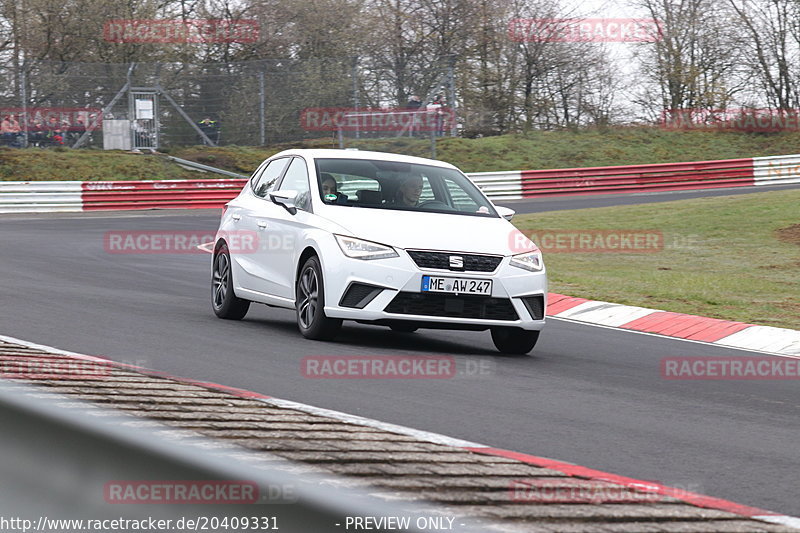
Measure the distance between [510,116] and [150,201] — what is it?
1589cm

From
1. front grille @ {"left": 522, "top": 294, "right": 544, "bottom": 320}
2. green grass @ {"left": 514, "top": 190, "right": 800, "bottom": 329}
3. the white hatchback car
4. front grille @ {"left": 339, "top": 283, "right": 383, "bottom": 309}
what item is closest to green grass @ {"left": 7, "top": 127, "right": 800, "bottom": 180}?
green grass @ {"left": 514, "top": 190, "right": 800, "bottom": 329}

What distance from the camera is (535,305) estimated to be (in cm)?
956

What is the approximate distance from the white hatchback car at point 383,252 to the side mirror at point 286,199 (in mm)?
12

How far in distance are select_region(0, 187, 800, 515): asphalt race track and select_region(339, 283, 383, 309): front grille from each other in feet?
1.21

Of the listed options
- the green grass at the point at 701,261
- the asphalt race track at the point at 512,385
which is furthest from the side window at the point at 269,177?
the green grass at the point at 701,261

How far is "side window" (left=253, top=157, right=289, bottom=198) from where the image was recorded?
440 inches

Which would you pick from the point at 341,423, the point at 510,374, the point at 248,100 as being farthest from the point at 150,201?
the point at 341,423

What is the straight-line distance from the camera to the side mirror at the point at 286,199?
Result: 33.0 feet

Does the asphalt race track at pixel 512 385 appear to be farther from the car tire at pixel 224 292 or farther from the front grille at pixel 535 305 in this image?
the front grille at pixel 535 305

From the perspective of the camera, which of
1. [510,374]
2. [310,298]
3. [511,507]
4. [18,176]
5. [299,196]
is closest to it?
[511,507]

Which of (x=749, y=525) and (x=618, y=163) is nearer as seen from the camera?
(x=749, y=525)

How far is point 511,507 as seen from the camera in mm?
2912

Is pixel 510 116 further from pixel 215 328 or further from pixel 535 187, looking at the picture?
pixel 215 328

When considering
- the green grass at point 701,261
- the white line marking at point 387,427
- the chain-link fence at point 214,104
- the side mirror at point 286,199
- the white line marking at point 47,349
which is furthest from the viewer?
the chain-link fence at point 214,104
